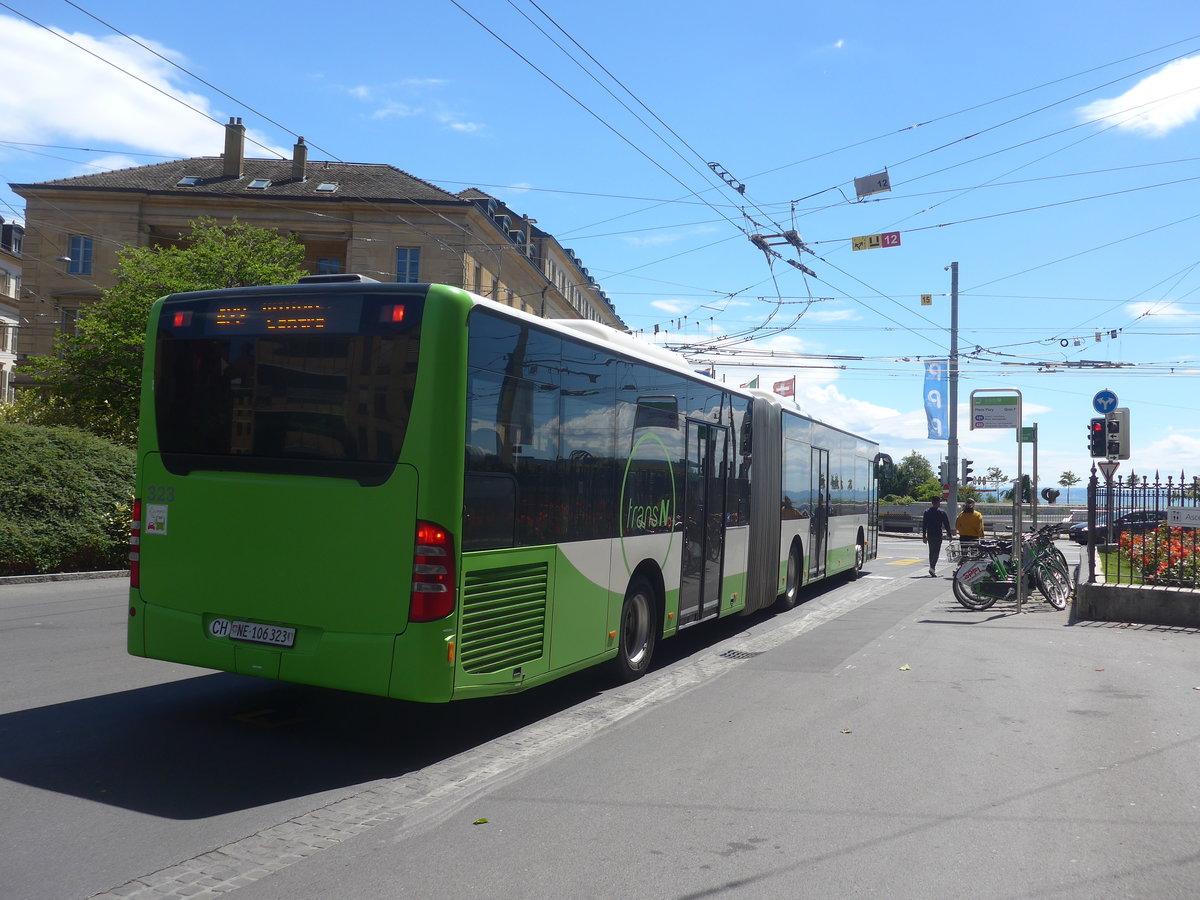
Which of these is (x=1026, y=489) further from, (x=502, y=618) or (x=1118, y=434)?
(x=502, y=618)

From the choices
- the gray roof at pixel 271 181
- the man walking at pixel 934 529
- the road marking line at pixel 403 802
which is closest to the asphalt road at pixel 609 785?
the road marking line at pixel 403 802

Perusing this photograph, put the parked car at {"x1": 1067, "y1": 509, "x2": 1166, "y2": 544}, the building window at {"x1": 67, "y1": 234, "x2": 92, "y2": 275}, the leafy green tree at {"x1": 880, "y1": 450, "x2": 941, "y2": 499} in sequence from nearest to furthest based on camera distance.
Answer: the parked car at {"x1": 1067, "y1": 509, "x2": 1166, "y2": 544}
the building window at {"x1": 67, "y1": 234, "x2": 92, "y2": 275}
the leafy green tree at {"x1": 880, "y1": 450, "x2": 941, "y2": 499}

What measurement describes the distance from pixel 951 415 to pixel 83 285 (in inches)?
1613

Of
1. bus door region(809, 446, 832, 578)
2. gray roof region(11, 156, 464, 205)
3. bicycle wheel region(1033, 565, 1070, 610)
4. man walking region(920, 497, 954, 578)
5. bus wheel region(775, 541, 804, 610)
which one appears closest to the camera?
bus wheel region(775, 541, 804, 610)

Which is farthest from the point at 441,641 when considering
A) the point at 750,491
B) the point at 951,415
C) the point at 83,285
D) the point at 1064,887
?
the point at 83,285

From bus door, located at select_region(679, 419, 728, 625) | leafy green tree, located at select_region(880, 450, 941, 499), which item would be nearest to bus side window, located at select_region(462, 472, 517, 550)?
bus door, located at select_region(679, 419, 728, 625)

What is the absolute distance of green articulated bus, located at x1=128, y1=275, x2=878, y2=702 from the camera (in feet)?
20.2

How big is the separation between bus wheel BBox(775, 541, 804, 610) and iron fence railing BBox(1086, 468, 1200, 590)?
415 cm

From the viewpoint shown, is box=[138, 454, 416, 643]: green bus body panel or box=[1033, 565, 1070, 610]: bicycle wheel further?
box=[1033, 565, 1070, 610]: bicycle wheel

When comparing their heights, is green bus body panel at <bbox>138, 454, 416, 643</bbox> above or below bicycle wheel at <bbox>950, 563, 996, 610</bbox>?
above

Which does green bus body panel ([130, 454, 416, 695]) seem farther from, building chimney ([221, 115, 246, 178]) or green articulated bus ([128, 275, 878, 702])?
building chimney ([221, 115, 246, 178])

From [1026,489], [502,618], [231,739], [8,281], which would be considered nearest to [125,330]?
[231,739]

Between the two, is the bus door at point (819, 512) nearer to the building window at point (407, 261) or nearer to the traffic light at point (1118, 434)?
the traffic light at point (1118, 434)

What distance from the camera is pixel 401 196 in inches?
1924
